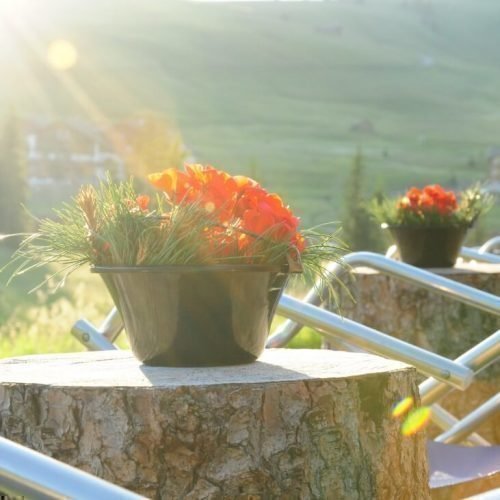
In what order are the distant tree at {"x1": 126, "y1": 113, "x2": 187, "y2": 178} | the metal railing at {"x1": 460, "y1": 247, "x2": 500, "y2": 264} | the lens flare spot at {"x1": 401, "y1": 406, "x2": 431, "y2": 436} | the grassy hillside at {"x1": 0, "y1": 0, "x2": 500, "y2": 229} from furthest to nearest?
the grassy hillside at {"x1": 0, "y1": 0, "x2": 500, "y2": 229}, the distant tree at {"x1": 126, "y1": 113, "x2": 187, "y2": 178}, the metal railing at {"x1": 460, "y1": 247, "x2": 500, "y2": 264}, the lens flare spot at {"x1": 401, "y1": 406, "x2": 431, "y2": 436}

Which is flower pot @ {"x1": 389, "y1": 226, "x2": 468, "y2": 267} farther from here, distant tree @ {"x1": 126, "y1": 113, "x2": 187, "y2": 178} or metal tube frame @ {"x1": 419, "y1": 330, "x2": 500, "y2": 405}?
distant tree @ {"x1": 126, "y1": 113, "x2": 187, "y2": 178}

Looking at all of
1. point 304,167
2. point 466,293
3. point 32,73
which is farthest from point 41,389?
point 32,73

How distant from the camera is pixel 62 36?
282ft

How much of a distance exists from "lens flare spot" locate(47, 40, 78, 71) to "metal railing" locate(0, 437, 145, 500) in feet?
282

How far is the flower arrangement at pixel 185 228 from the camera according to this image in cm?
203

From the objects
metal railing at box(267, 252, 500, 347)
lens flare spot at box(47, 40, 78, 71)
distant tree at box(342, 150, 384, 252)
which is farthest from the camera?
lens flare spot at box(47, 40, 78, 71)

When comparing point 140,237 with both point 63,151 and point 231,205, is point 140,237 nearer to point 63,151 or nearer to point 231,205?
point 231,205

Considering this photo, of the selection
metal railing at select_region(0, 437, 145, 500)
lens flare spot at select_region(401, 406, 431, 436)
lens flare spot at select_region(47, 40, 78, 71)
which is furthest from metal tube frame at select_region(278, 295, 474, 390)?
lens flare spot at select_region(47, 40, 78, 71)

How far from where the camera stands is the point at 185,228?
2.02 metres

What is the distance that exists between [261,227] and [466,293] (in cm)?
120

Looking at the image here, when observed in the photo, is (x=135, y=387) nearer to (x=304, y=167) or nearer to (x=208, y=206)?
(x=208, y=206)

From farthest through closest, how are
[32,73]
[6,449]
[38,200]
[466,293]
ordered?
[32,73] → [38,200] → [466,293] → [6,449]

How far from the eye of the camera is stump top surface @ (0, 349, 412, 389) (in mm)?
2025

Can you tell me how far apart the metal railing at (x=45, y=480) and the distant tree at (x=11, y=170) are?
30.9m
